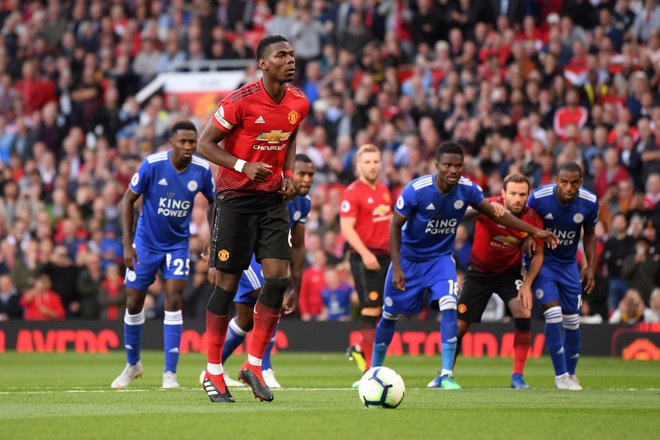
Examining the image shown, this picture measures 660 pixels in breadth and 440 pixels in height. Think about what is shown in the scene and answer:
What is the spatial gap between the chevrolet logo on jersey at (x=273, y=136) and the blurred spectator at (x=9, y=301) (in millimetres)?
14010

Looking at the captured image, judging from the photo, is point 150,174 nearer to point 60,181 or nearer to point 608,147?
point 608,147

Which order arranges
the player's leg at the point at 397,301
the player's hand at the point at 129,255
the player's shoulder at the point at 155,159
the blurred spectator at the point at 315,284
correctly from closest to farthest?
the player's hand at the point at 129,255
the player's shoulder at the point at 155,159
the player's leg at the point at 397,301
the blurred spectator at the point at 315,284

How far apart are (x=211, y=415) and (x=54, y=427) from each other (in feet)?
3.65

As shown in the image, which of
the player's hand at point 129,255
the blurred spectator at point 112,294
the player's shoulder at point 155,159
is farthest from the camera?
the blurred spectator at point 112,294

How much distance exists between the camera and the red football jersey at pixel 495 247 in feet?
41.9

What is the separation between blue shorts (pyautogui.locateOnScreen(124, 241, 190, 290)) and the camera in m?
12.4

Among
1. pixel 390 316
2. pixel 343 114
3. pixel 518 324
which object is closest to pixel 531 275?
pixel 518 324

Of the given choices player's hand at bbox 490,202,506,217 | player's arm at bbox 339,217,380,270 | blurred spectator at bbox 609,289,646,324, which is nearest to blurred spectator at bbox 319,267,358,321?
blurred spectator at bbox 609,289,646,324

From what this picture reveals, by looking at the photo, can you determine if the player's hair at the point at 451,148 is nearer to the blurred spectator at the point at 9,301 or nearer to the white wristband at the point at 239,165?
the white wristband at the point at 239,165

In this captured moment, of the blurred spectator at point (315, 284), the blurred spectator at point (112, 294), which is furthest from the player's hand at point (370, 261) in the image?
the blurred spectator at point (112, 294)

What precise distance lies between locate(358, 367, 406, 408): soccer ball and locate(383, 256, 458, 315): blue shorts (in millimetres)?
3429

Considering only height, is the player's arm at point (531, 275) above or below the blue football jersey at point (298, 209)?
below

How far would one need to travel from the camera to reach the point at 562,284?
12.6 m

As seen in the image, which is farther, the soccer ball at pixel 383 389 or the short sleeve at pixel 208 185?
the short sleeve at pixel 208 185
